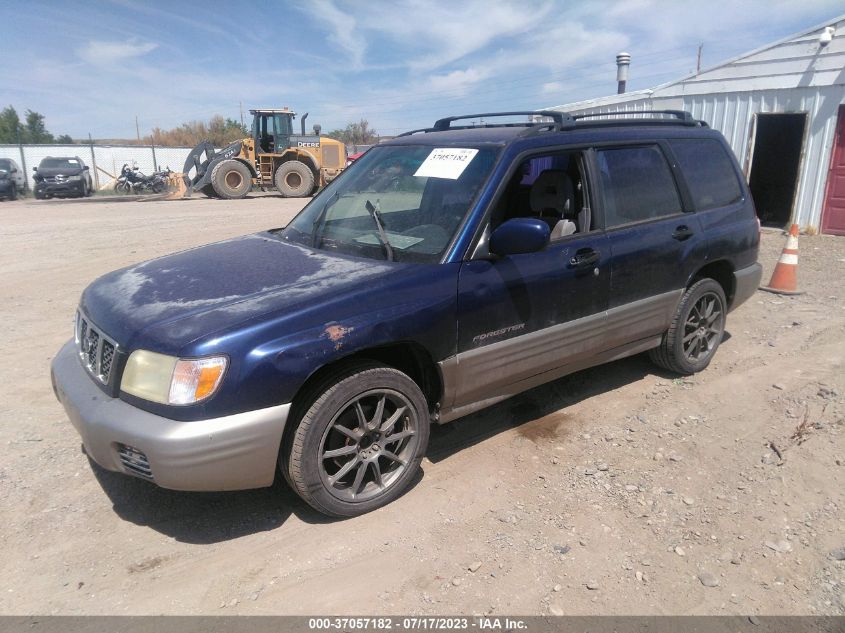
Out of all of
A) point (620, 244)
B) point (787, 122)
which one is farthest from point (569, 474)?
point (787, 122)

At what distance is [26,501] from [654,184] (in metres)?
4.28

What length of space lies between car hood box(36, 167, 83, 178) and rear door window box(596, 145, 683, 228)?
955 inches

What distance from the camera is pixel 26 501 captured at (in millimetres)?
3096

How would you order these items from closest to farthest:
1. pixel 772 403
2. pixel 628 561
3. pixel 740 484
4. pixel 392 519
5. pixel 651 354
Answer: pixel 628 561 < pixel 392 519 < pixel 740 484 < pixel 772 403 < pixel 651 354

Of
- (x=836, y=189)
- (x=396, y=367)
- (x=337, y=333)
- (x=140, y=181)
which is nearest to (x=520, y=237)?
(x=396, y=367)

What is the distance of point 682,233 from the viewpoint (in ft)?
13.9

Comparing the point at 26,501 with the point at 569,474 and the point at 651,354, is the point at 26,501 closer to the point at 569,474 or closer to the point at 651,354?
the point at 569,474

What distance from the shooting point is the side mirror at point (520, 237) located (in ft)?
10.2

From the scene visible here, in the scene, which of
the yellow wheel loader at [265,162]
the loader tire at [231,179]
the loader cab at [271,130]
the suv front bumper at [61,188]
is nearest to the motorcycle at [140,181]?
the suv front bumper at [61,188]

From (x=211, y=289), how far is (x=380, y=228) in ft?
3.25

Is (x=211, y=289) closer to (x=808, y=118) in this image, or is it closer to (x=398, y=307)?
(x=398, y=307)

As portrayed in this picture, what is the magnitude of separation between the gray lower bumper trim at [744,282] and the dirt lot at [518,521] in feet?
2.12

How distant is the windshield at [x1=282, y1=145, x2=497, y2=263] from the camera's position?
331 centimetres

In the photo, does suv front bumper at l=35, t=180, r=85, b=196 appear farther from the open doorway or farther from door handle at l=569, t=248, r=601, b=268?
door handle at l=569, t=248, r=601, b=268
